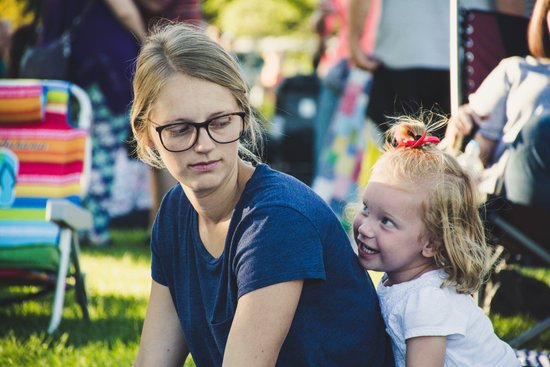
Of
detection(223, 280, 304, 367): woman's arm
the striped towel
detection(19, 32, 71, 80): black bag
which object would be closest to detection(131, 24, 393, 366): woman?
detection(223, 280, 304, 367): woman's arm

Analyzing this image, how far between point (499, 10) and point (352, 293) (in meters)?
1.63

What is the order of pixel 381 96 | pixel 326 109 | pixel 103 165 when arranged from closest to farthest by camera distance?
pixel 381 96 → pixel 103 165 → pixel 326 109

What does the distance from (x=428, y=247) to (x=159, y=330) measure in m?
0.81

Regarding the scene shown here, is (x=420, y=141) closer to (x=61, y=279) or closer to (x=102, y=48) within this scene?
(x=61, y=279)

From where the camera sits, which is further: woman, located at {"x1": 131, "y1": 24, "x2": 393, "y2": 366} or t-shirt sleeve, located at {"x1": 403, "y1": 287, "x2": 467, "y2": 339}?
t-shirt sleeve, located at {"x1": 403, "y1": 287, "x2": 467, "y2": 339}

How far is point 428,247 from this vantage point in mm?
2170

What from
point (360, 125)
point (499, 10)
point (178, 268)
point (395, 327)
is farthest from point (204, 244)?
point (360, 125)

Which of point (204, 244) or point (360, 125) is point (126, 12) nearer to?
point (360, 125)

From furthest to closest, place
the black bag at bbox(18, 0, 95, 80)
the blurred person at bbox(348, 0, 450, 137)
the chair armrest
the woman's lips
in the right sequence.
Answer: the black bag at bbox(18, 0, 95, 80) → the blurred person at bbox(348, 0, 450, 137) → the chair armrest → the woman's lips

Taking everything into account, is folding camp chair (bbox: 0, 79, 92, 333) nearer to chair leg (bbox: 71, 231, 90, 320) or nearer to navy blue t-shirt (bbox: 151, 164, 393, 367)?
chair leg (bbox: 71, 231, 90, 320)

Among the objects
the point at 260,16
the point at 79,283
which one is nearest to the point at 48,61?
the point at 79,283

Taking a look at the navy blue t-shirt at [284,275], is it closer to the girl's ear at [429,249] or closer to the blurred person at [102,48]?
the girl's ear at [429,249]

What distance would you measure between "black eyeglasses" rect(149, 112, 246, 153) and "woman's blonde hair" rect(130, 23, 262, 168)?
0.24 feet

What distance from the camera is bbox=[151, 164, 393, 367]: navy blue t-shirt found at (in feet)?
6.14
